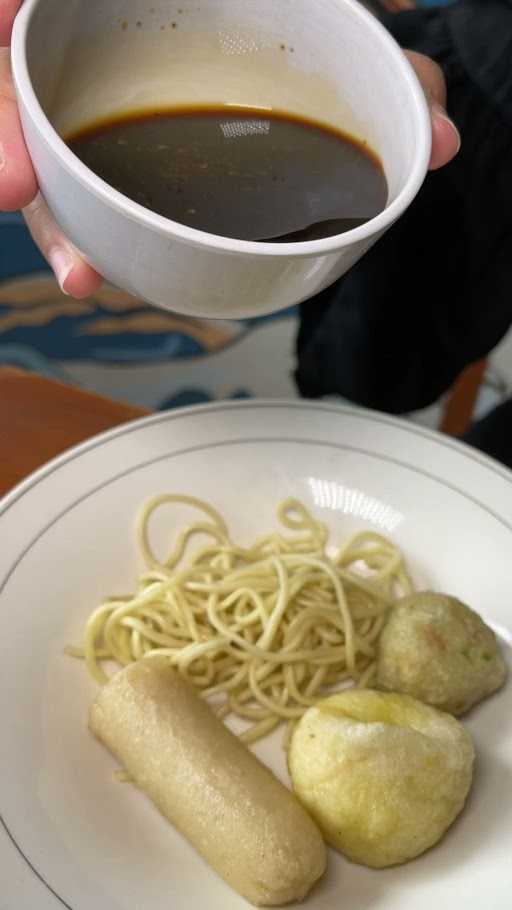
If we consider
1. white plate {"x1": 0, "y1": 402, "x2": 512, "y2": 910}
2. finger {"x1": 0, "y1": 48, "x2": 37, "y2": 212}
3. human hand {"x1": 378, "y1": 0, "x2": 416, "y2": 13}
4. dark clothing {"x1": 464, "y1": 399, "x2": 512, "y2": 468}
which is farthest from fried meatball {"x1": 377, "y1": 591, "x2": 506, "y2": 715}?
human hand {"x1": 378, "y1": 0, "x2": 416, "y2": 13}

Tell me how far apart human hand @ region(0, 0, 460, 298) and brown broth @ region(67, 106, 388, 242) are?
0.11ft

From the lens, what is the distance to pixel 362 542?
3.01 feet

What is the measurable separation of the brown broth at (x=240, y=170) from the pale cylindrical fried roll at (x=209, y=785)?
0.36 meters

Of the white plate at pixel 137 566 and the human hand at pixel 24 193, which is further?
the white plate at pixel 137 566

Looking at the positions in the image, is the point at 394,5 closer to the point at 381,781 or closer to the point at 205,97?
the point at 205,97

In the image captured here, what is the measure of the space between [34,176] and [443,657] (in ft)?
1.48

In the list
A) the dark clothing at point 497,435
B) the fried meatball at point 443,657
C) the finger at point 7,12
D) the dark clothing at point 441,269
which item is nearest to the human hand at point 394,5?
the dark clothing at point 441,269

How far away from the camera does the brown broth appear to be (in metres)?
0.56

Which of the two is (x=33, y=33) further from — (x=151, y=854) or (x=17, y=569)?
(x=151, y=854)

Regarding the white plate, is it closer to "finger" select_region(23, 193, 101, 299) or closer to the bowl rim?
"finger" select_region(23, 193, 101, 299)

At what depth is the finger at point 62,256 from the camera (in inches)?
24.4

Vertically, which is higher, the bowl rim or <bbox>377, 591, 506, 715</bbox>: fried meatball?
the bowl rim

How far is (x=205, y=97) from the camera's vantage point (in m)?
0.65

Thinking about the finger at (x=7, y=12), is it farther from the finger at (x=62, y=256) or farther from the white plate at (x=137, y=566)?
the white plate at (x=137, y=566)
